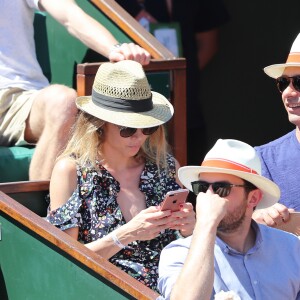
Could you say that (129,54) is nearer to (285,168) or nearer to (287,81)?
(287,81)

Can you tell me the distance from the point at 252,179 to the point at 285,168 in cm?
79

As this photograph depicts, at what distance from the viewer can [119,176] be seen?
15.0 feet

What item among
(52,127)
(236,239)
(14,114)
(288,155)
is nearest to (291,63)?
(288,155)

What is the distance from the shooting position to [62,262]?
13.8 ft

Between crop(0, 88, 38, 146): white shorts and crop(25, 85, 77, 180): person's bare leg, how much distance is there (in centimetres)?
19

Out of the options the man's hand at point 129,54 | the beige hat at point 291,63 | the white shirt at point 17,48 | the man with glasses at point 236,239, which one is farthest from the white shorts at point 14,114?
the man with glasses at point 236,239

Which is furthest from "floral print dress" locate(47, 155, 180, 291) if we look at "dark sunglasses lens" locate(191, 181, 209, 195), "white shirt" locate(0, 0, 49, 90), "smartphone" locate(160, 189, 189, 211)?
"white shirt" locate(0, 0, 49, 90)

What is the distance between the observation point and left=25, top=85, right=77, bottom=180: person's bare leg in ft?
16.4

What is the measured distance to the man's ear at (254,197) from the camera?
151 inches

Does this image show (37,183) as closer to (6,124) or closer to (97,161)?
(97,161)

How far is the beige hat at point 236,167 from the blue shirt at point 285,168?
64 centimetres

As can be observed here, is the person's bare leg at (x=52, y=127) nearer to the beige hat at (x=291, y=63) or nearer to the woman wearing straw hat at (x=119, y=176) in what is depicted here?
the woman wearing straw hat at (x=119, y=176)

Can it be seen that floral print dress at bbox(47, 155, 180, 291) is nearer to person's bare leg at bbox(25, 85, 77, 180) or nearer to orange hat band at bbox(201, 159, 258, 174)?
person's bare leg at bbox(25, 85, 77, 180)

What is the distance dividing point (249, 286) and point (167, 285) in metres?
0.27
